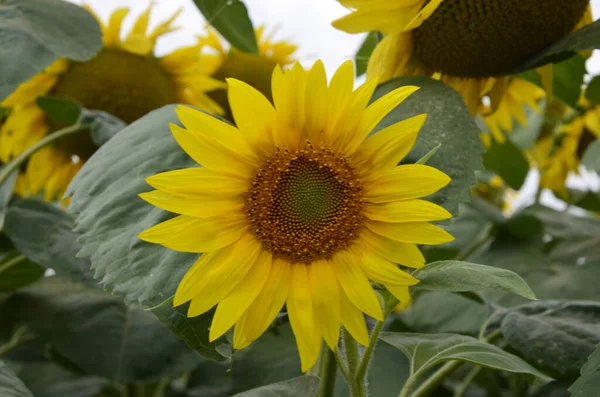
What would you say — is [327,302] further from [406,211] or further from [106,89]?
[106,89]

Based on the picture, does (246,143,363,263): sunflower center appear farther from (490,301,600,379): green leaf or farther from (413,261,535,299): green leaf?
(490,301,600,379): green leaf

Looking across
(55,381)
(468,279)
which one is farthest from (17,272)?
(468,279)

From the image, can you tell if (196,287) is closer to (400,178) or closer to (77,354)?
(400,178)

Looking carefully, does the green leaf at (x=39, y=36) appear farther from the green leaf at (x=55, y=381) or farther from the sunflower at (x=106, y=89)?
the green leaf at (x=55, y=381)

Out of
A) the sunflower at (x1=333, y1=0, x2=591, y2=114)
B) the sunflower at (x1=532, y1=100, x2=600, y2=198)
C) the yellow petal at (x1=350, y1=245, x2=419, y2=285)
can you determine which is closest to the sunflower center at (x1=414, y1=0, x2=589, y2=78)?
the sunflower at (x1=333, y1=0, x2=591, y2=114)

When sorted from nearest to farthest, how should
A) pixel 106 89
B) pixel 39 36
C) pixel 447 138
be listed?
pixel 447 138
pixel 39 36
pixel 106 89

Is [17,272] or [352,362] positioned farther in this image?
[17,272]
